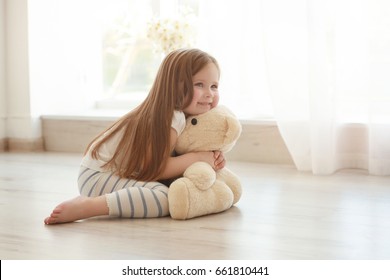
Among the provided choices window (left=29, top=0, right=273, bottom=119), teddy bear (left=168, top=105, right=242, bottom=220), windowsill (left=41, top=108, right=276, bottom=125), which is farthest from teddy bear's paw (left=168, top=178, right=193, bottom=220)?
windowsill (left=41, top=108, right=276, bottom=125)

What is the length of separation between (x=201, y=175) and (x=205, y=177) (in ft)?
0.04

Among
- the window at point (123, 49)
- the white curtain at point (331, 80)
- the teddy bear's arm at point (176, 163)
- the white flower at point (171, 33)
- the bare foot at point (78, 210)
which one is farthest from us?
the white flower at point (171, 33)

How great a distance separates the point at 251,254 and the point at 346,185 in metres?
0.87

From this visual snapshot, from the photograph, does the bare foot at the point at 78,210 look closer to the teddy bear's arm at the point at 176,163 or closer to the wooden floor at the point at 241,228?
the wooden floor at the point at 241,228

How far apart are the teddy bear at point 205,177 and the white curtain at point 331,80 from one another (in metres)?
0.64

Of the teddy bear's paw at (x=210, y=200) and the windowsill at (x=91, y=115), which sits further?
the windowsill at (x=91, y=115)

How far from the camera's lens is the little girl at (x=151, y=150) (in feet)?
5.36

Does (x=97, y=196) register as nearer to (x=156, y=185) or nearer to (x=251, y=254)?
(x=156, y=185)

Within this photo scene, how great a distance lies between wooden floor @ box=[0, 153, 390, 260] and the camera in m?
1.35

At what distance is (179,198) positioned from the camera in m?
1.61

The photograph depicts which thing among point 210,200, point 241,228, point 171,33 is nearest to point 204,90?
point 210,200

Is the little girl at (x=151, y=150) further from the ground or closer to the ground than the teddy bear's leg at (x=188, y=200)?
further from the ground

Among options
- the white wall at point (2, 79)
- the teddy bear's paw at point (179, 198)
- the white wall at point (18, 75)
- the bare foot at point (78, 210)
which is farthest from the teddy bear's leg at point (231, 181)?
the white wall at point (2, 79)
